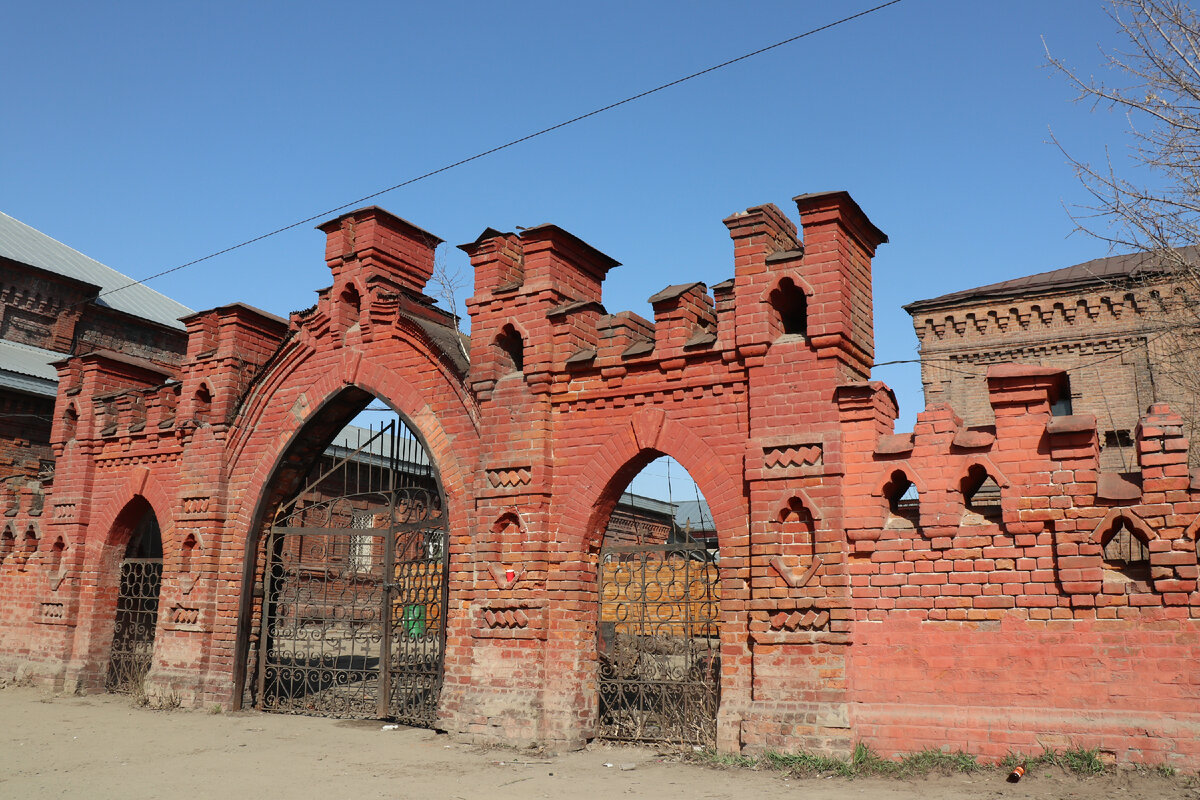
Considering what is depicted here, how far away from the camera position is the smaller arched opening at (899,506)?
6707 mm

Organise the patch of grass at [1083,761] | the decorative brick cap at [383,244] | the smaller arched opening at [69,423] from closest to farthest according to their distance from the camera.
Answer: the patch of grass at [1083,761], the decorative brick cap at [383,244], the smaller arched opening at [69,423]

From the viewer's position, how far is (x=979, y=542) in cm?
640

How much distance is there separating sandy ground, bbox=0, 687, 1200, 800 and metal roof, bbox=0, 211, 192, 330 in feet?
46.8

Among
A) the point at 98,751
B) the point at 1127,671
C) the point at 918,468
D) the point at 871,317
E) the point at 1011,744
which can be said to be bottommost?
the point at 98,751

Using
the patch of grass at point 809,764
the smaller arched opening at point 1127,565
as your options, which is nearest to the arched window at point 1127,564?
the smaller arched opening at point 1127,565

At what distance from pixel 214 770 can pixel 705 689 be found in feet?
13.1

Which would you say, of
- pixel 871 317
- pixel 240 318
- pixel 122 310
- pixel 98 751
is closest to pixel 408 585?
pixel 98 751

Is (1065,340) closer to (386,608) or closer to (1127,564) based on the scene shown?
(1127,564)

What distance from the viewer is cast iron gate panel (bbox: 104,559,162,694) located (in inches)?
470

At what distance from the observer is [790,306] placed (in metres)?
7.73

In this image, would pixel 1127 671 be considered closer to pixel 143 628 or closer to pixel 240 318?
pixel 240 318

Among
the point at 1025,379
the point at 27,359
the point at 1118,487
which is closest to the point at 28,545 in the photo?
the point at 27,359

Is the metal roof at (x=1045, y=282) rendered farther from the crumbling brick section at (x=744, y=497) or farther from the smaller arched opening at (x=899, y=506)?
the smaller arched opening at (x=899, y=506)

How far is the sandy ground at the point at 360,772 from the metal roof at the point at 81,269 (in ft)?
46.8
